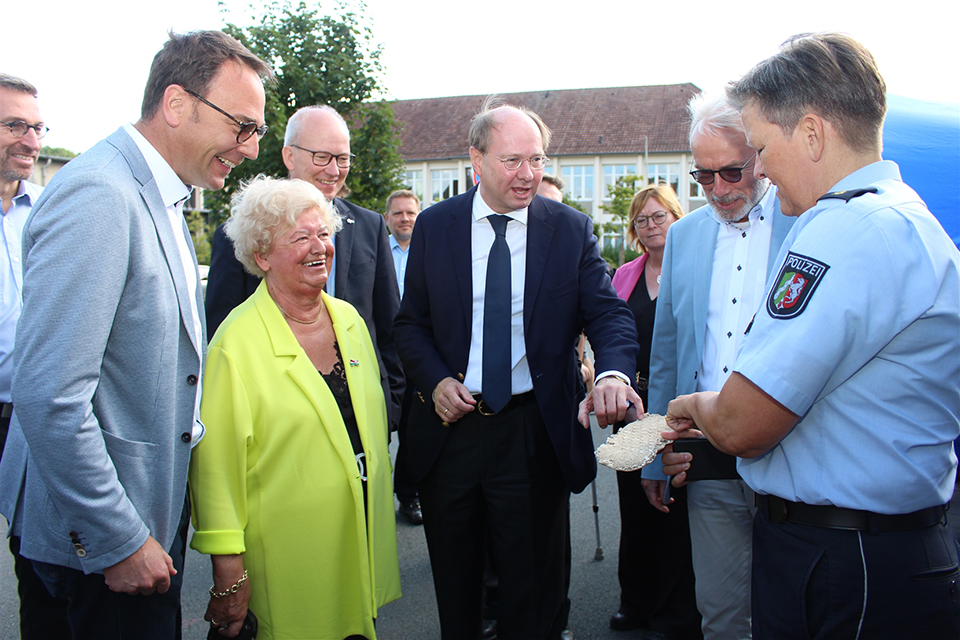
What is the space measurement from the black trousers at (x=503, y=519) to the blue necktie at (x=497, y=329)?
0.12 metres

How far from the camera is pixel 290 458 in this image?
2.34 metres

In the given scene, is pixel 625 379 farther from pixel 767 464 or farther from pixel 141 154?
pixel 141 154

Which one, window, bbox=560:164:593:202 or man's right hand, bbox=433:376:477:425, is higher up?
window, bbox=560:164:593:202

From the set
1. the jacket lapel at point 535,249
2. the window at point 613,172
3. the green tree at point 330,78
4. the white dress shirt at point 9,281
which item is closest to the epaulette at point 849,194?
the jacket lapel at point 535,249

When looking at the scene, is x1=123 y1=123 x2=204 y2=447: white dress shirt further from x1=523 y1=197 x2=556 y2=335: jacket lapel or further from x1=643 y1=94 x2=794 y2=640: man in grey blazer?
x1=643 y1=94 x2=794 y2=640: man in grey blazer

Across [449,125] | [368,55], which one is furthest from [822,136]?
[449,125]

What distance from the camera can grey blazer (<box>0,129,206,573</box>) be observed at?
1601 mm

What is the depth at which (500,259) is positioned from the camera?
2.80m

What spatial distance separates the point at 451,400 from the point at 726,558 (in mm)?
1254

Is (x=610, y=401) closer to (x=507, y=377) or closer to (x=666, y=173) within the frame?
(x=507, y=377)

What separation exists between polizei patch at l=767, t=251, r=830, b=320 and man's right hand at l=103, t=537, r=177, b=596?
68.5 inches

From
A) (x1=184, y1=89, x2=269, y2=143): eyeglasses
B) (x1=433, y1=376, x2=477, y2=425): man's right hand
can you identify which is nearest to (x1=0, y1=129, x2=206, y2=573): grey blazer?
(x1=184, y1=89, x2=269, y2=143): eyeglasses

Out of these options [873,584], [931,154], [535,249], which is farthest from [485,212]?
[931,154]

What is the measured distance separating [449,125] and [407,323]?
44675mm
